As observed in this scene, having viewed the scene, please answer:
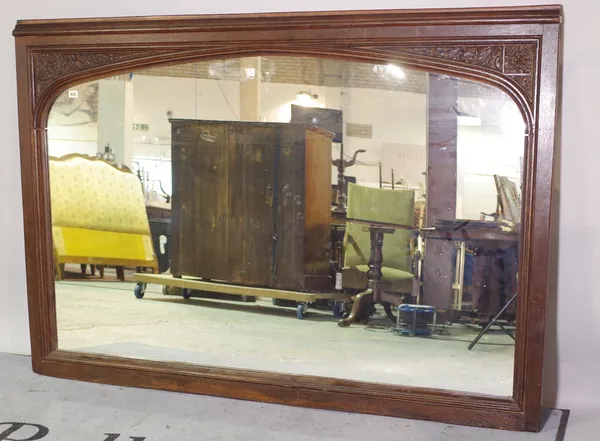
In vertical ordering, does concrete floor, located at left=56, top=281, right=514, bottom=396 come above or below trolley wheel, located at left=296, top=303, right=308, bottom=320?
below

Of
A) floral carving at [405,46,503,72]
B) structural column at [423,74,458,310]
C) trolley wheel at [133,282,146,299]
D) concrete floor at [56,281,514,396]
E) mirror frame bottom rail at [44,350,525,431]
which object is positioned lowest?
mirror frame bottom rail at [44,350,525,431]

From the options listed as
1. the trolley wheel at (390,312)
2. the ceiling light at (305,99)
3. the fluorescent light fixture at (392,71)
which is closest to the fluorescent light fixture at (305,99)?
the ceiling light at (305,99)

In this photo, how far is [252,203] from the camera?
2676 millimetres

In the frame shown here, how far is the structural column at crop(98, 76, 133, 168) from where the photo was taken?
8.94 feet

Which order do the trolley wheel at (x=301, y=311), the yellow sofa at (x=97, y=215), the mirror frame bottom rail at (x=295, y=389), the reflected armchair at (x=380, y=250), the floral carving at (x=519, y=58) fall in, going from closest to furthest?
the floral carving at (x=519, y=58), the mirror frame bottom rail at (x=295, y=389), the reflected armchair at (x=380, y=250), the trolley wheel at (x=301, y=311), the yellow sofa at (x=97, y=215)

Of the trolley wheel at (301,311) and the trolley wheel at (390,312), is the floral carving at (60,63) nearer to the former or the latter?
the trolley wheel at (301,311)

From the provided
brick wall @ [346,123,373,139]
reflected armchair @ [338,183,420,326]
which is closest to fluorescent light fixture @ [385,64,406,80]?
brick wall @ [346,123,373,139]

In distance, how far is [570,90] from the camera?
238 centimetres

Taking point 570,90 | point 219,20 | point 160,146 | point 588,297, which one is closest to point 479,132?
point 570,90

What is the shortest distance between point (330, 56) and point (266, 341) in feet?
3.59

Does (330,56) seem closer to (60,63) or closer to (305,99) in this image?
(305,99)

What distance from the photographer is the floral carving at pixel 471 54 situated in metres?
2.30

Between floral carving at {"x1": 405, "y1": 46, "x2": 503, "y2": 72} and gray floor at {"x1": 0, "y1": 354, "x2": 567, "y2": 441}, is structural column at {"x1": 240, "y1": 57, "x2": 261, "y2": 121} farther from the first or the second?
gray floor at {"x1": 0, "y1": 354, "x2": 567, "y2": 441}

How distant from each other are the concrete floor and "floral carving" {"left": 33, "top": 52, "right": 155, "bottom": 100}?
0.83m
